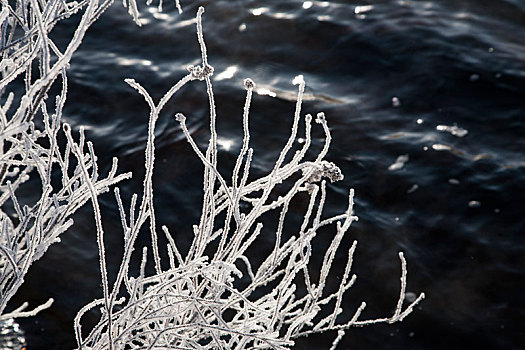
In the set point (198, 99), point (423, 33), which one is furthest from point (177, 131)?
point (423, 33)

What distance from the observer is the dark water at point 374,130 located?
4.77m

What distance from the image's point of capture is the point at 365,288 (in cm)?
487

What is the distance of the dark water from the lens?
4.77 m

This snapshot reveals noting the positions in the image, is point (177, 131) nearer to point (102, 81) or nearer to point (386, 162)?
point (102, 81)

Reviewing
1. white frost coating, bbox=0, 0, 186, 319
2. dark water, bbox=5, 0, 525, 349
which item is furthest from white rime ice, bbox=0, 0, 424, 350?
dark water, bbox=5, 0, 525, 349

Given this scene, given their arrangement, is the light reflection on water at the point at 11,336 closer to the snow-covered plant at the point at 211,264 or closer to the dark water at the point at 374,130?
the dark water at the point at 374,130

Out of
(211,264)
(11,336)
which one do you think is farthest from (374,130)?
(211,264)

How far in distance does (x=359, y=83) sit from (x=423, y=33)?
1.15 meters

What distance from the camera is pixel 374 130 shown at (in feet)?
20.3

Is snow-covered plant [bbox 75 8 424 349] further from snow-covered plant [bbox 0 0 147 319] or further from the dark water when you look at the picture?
the dark water

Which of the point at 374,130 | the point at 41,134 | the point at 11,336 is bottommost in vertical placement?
the point at 11,336

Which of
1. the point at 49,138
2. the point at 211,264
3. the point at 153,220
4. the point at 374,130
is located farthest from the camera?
the point at 374,130

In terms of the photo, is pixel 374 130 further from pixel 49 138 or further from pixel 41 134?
pixel 49 138

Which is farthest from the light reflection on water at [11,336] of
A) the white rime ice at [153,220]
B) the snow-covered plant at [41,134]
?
the white rime ice at [153,220]
